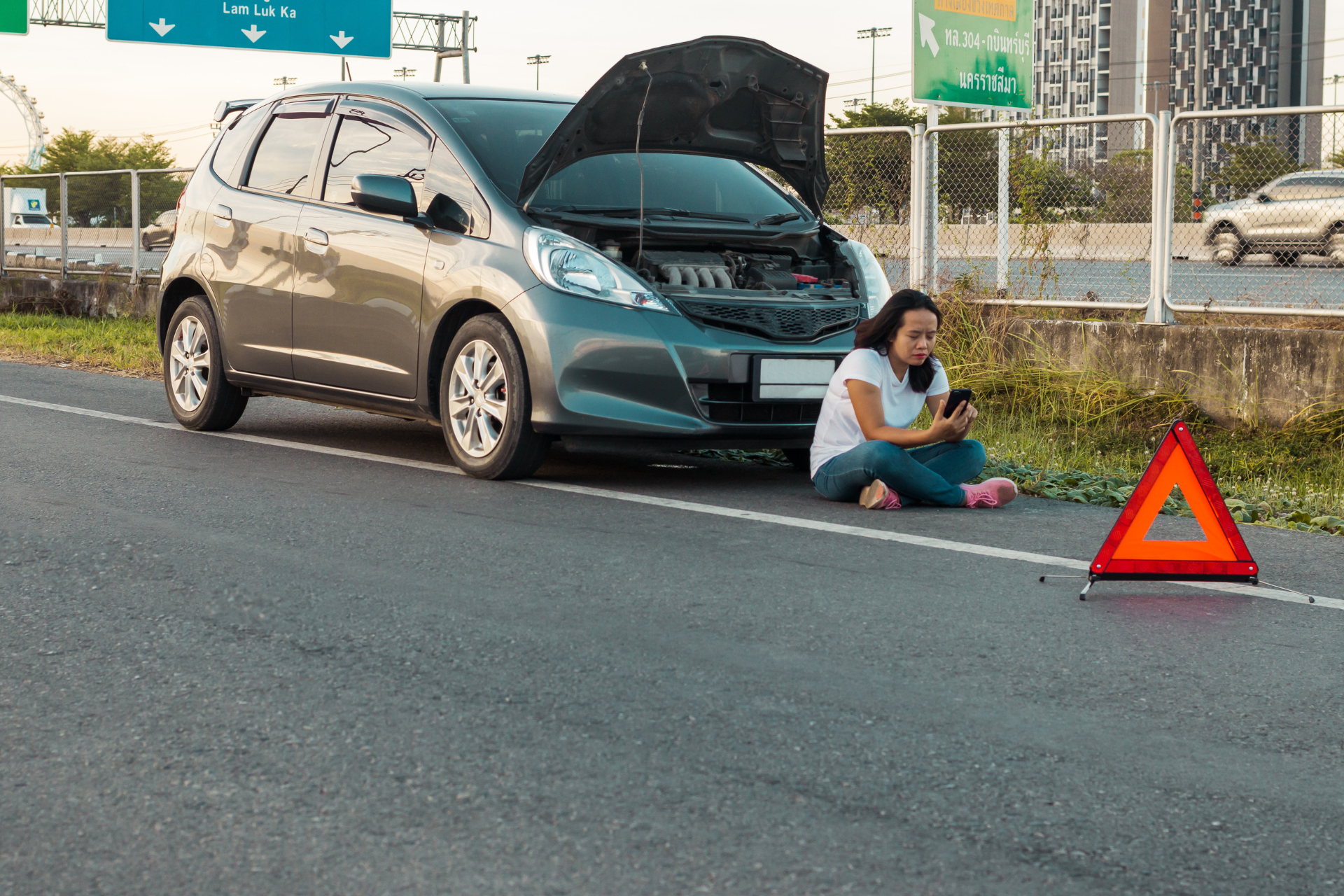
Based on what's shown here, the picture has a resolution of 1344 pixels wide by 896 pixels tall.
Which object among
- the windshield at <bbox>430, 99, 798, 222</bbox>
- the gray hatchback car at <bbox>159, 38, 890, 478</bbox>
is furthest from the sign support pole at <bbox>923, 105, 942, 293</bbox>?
the windshield at <bbox>430, 99, 798, 222</bbox>

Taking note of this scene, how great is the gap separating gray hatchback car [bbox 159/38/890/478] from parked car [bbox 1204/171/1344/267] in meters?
2.72

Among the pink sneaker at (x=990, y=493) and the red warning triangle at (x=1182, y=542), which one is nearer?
the red warning triangle at (x=1182, y=542)

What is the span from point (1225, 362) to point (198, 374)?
5.78 m

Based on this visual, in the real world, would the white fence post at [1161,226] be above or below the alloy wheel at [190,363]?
above

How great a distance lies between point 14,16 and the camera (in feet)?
75.5

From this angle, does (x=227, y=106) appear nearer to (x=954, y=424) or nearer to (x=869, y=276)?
(x=869, y=276)

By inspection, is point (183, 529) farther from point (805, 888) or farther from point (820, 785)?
point (805, 888)

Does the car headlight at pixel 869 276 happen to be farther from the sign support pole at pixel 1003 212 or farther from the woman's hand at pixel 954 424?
the sign support pole at pixel 1003 212

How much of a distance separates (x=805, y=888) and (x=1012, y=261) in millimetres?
8419

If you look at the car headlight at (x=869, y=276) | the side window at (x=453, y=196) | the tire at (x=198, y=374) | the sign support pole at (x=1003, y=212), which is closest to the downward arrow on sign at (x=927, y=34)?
the sign support pole at (x=1003, y=212)

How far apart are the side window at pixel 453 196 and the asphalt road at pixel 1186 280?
15.3 ft

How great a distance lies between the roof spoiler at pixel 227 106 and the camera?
8914mm

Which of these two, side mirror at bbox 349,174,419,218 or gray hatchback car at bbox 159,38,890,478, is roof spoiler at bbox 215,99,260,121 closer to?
gray hatchback car at bbox 159,38,890,478

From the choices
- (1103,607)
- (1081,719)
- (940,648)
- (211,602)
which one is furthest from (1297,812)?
(211,602)
